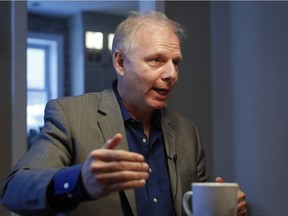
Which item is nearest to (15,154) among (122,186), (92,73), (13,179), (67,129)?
(67,129)

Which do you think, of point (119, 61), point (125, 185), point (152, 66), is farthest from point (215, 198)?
point (119, 61)

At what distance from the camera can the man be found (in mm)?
1309

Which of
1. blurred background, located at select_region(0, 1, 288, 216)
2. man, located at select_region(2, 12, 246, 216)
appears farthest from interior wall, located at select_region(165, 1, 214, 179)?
man, located at select_region(2, 12, 246, 216)

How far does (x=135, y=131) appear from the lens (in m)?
1.52

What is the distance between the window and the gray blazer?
17.0 feet

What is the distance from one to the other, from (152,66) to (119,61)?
0.52ft

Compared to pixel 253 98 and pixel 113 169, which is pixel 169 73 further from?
pixel 253 98

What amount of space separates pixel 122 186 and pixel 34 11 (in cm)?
616

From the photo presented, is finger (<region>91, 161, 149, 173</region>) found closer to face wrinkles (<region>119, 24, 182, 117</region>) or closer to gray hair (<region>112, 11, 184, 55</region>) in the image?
face wrinkles (<region>119, 24, 182, 117</region>)

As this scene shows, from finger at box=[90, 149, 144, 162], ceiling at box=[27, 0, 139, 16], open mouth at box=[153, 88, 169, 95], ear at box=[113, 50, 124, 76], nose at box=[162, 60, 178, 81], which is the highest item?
ceiling at box=[27, 0, 139, 16]

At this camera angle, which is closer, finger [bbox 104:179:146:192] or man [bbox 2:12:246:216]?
finger [bbox 104:179:146:192]

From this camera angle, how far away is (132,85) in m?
1.51

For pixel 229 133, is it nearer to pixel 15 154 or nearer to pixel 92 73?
pixel 15 154

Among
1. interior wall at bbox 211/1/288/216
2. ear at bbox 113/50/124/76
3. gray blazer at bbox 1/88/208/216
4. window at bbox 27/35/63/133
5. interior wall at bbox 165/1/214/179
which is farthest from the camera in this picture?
window at bbox 27/35/63/133
